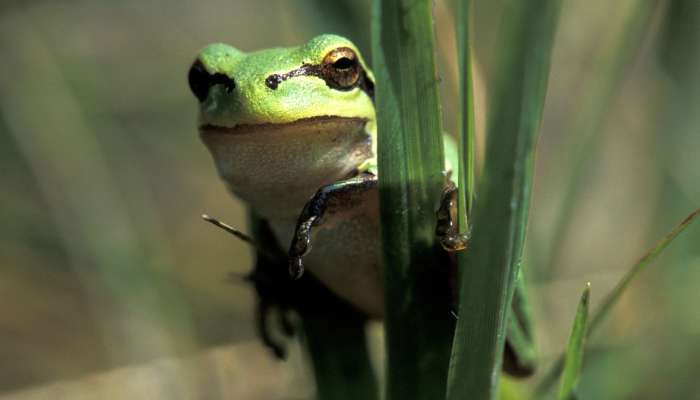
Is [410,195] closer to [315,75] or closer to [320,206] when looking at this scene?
[320,206]

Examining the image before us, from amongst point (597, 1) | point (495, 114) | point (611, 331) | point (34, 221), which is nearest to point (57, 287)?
point (34, 221)

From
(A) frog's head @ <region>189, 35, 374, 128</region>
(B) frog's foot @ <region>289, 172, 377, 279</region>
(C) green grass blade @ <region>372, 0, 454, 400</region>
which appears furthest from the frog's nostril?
(C) green grass blade @ <region>372, 0, 454, 400</region>

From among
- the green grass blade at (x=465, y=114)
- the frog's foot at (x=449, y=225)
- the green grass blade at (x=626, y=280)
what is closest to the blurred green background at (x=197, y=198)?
the green grass blade at (x=626, y=280)

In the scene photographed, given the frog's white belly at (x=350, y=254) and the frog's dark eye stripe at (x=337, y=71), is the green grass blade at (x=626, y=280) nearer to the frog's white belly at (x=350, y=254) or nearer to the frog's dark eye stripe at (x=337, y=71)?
the frog's white belly at (x=350, y=254)

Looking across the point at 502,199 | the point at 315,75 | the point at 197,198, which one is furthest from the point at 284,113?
the point at 197,198

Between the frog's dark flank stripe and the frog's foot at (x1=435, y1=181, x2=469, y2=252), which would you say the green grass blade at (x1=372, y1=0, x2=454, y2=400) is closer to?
the frog's foot at (x1=435, y1=181, x2=469, y2=252)

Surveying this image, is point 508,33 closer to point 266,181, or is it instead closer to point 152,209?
point 266,181

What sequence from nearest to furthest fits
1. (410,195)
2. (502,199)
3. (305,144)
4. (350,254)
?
(502,199), (410,195), (305,144), (350,254)
